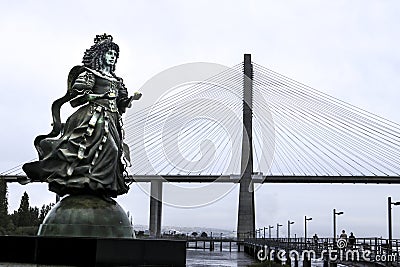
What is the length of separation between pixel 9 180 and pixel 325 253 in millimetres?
30307

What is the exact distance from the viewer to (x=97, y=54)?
9.89 meters

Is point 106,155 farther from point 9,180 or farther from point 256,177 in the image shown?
point 9,180

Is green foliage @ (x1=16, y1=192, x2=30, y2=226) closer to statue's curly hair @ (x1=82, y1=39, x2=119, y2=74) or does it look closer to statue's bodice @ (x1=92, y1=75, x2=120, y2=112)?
statue's curly hair @ (x1=82, y1=39, x2=119, y2=74)

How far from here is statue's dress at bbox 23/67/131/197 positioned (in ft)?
29.7

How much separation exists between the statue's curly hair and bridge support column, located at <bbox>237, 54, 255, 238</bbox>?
28.3 m

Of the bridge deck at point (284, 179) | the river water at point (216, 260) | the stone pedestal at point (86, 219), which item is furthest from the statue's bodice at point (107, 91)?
the bridge deck at point (284, 179)

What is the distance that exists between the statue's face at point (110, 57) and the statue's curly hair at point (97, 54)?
52 millimetres

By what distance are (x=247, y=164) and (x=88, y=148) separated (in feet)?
98.6

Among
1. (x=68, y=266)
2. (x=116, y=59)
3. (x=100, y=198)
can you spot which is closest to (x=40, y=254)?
(x=68, y=266)

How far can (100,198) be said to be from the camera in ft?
30.0

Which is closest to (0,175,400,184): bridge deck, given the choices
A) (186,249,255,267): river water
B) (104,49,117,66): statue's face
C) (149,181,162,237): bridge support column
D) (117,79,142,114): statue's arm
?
(149,181,162,237): bridge support column

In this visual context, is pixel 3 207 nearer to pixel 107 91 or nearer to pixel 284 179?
pixel 284 179

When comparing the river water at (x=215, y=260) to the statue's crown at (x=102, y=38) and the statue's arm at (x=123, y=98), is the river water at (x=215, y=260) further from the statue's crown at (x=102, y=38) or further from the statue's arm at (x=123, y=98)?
the statue's crown at (x=102, y=38)

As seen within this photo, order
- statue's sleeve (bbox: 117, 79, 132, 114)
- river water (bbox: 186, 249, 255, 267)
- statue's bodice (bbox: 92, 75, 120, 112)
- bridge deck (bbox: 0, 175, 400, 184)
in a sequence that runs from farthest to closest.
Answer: bridge deck (bbox: 0, 175, 400, 184) → river water (bbox: 186, 249, 255, 267) → statue's sleeve (bbox: 117, 79, 132, 114) → statue's bodice (bbox: 92, 75, 120, 112)
